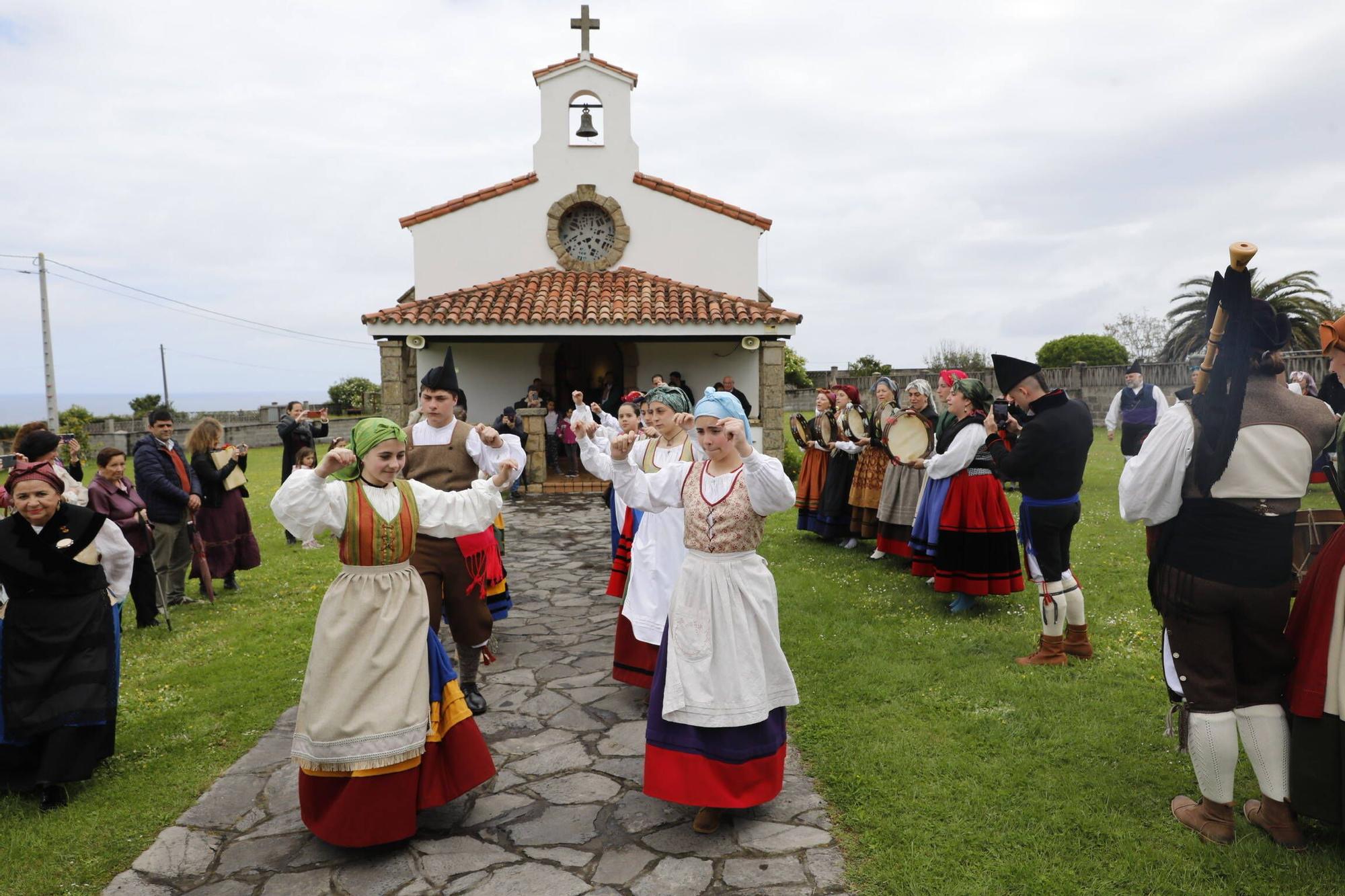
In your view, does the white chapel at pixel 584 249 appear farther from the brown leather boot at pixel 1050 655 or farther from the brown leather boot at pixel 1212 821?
the brown leather boot at pixel 1212 821

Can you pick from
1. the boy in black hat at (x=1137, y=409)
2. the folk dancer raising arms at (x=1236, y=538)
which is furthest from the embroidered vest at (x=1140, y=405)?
the folk dancer raising arms at (x=1236, y=538)

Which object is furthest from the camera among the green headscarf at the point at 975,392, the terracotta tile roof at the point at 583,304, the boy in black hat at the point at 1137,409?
the terracotta tile roof at the point at 583,304

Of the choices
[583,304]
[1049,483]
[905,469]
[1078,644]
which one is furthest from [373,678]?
[583,304]

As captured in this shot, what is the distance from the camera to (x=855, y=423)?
895cm

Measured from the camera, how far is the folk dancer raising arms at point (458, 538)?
15.7ft

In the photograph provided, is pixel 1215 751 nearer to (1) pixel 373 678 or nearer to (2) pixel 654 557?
(2) pixel 654 557

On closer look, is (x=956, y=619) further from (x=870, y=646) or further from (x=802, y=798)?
(x=802, y=798)

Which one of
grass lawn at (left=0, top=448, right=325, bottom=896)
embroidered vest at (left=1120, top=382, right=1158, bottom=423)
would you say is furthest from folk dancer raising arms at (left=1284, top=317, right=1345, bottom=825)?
embroidered vest at (left=1120, top=382, right=1158, bottom=423)

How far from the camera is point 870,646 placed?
5.91 m

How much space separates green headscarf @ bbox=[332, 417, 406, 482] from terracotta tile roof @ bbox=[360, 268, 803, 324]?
11.0m

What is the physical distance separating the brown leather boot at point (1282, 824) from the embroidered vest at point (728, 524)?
7.30ft

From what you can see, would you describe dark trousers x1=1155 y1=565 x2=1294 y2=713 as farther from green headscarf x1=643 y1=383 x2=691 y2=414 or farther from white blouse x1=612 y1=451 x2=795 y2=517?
green headscarf x1=643 y1=383 x2=691 y2=414

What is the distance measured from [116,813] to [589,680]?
261 cm

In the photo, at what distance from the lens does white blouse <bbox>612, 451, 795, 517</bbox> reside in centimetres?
351
